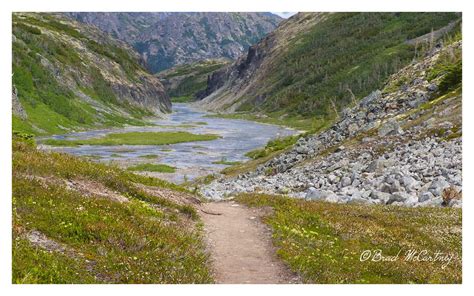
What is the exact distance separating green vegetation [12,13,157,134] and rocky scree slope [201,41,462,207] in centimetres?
5559

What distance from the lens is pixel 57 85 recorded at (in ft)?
386

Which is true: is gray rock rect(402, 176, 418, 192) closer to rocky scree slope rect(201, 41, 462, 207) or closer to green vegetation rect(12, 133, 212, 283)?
rocky scree slope rect(201, 41, 462, 207)

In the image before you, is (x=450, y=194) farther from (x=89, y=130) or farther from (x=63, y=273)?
(x=89, y=130)

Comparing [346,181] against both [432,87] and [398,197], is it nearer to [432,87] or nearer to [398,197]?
[398,197]

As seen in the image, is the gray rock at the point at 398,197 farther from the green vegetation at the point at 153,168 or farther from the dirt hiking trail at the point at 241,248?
the green vegetation at the point at 153,168

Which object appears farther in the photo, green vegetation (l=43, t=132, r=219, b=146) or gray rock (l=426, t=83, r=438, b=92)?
green vegetation (l=43, t=132, r=219, b=146)

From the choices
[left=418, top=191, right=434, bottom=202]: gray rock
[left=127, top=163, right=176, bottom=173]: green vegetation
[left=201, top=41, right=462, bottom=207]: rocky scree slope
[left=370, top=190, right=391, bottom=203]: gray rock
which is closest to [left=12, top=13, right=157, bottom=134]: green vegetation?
[left=127, top=163, right=176, bottom=173]: green vegetation

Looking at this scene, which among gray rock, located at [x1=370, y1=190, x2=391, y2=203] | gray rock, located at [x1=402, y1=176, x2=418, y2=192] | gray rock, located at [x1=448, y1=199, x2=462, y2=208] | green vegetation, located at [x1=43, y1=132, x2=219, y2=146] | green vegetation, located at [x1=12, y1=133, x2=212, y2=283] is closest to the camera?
green vegetation, located at [x1=12, y1=133, x2=212, y2=283]

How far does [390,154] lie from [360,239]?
20.8 meters

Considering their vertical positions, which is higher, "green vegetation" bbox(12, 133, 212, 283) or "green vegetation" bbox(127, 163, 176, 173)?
"green vegetation" bbox(12, 133, 212, 283)

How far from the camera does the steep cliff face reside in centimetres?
9744

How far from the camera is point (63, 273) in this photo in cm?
1026

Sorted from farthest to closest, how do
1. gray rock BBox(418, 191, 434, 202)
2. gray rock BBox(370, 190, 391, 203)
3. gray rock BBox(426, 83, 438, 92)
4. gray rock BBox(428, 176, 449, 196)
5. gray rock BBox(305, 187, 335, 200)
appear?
gray rock BBox(426, 83, 438, 92) < gray rock BBox(305, 187, 335, 200) < gray rock BBox(370, 190, 391, 203) < gray rock BBox(428, 176, 449, 196) < gray rock BBox(418, 191, 434, 202)

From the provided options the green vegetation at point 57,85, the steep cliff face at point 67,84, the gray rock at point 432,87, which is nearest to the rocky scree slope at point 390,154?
the gray rock at point 432,87
